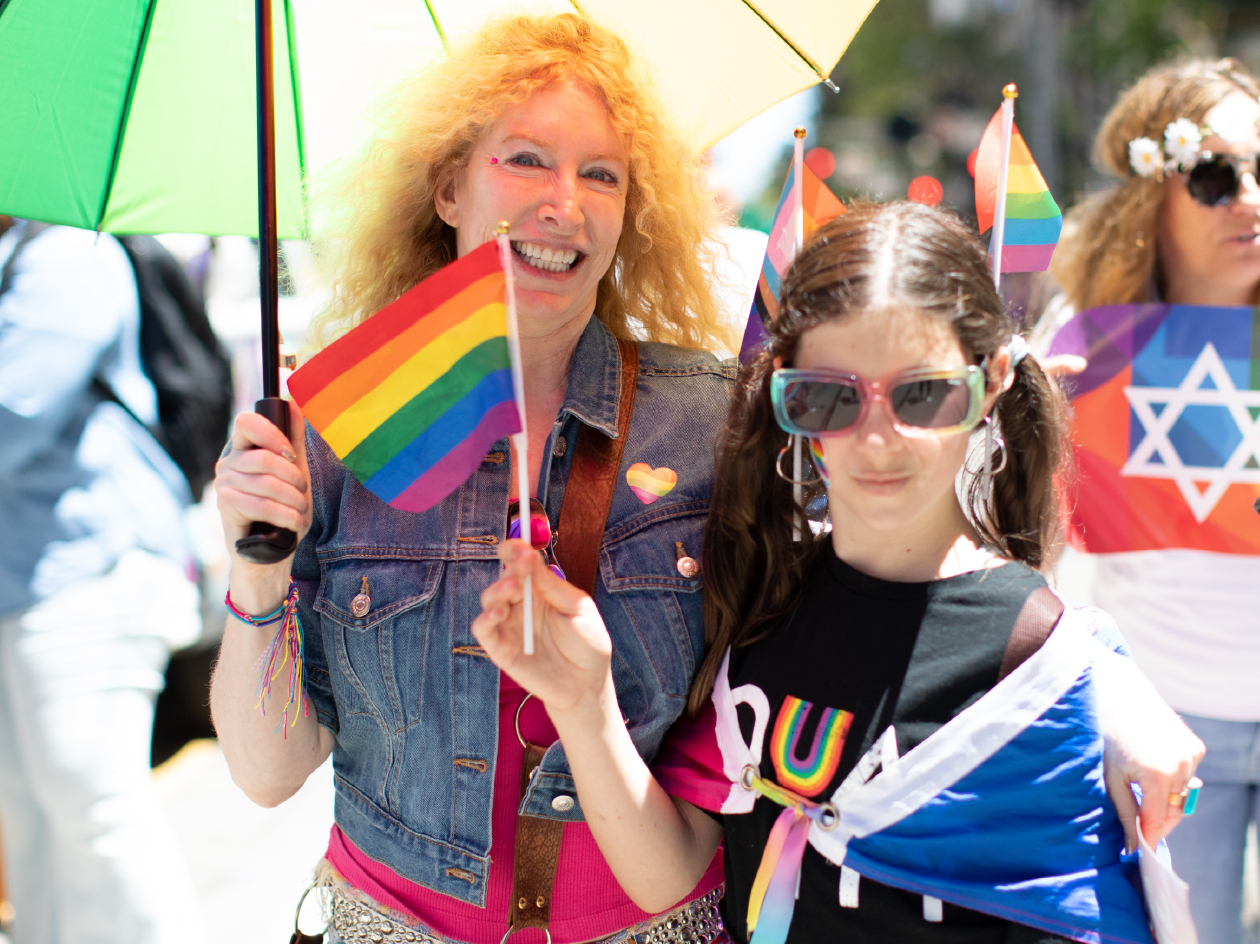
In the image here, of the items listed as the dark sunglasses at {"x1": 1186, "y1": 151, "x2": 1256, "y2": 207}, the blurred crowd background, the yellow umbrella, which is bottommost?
the blurred crowd background

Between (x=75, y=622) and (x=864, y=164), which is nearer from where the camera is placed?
(x=75, y=622)

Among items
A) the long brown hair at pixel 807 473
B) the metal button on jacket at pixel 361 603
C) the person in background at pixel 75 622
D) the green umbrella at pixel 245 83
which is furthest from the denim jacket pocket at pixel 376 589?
the person in background at pixel 75 622

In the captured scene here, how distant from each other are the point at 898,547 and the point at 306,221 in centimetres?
144

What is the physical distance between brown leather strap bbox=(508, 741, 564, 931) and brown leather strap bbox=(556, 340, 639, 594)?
31cm

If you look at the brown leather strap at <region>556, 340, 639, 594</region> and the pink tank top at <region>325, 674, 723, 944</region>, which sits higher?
the brown leather strap at <region>556, 340, 639, 594</region>

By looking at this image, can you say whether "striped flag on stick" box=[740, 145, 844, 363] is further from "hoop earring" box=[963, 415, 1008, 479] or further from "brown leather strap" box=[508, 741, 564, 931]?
"brown leather strap" box=[508, 741, 564, 931]

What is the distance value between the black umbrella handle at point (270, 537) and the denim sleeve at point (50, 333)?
1.68 m

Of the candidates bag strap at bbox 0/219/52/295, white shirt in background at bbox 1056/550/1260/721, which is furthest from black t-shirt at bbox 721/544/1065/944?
bag strap at bbox 0/219/52/295

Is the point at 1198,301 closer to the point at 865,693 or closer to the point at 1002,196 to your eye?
the point at 1002,196

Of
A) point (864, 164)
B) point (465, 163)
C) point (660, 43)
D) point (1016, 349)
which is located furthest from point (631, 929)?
point (864, 164)

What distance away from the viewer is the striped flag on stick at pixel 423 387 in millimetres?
1615

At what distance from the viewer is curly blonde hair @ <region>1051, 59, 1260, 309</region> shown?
10.1ft

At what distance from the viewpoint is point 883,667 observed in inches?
66.6

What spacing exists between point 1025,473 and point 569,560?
30.9 inches
